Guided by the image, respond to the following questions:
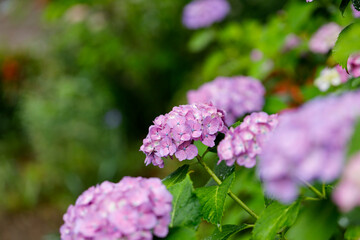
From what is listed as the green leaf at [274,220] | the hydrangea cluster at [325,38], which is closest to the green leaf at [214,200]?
the green leaf at [274,220]

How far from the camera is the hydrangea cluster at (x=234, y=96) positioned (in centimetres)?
209

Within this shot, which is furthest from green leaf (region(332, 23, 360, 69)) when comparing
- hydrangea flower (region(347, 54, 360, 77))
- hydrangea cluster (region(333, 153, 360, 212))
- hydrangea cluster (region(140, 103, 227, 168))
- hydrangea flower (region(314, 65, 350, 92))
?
hydrangea flower (region(314, 65, 350, 92))

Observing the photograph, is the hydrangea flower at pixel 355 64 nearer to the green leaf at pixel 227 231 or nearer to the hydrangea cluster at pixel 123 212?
the green leaf at pixel 227 231

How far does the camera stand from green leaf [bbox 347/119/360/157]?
0.54 meters

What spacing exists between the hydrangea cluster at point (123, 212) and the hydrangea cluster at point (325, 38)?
1502mm

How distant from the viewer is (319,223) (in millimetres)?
726

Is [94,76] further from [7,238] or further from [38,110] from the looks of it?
[7,238]

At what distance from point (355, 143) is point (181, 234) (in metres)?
0.44

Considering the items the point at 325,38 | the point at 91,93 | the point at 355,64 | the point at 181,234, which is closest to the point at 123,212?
the point at 181,234

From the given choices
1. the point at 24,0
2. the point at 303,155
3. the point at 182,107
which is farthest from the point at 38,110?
the point at 303,155

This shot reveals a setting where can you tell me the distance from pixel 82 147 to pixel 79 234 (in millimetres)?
4214

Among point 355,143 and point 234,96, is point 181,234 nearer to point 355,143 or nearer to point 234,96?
point 355,143

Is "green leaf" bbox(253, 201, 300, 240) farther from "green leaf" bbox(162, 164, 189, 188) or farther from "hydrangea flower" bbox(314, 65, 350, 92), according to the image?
"hydrangea flower" bbox(314, 65, 350, 92)

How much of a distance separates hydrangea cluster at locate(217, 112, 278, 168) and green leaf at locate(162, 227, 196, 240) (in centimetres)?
15
